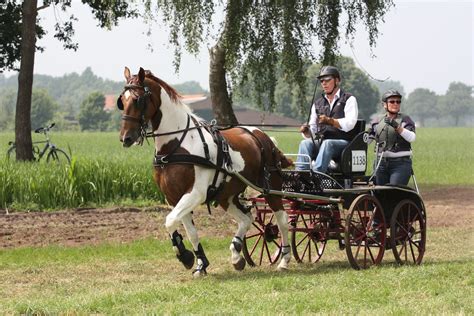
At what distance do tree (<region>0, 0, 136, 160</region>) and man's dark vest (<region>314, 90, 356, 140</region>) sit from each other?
12523 millimetres

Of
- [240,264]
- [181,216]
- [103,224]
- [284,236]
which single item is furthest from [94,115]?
[181,216]

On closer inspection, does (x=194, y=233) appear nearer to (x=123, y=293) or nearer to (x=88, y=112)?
(x=123, y=293)

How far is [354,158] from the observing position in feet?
35.9

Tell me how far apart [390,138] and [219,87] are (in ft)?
35.0

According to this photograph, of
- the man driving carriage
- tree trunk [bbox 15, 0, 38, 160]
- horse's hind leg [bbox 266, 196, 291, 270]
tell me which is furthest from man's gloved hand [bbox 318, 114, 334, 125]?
tree trunk [bbox 15, 0, 38, 160]

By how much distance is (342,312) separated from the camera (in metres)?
7.61

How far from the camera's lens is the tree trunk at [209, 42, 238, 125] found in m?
21.1

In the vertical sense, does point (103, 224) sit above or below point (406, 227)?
below

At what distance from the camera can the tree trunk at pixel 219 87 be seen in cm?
2106

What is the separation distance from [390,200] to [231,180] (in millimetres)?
Result: 2250

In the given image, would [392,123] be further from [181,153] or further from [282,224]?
[181,153]

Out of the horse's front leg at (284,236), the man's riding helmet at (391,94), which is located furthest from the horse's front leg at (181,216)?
the man's riding helmet at (391,94)

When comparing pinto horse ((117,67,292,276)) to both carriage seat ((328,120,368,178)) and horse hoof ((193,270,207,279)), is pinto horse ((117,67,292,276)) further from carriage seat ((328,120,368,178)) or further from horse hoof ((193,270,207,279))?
carriage seat ((328,120,368,178))

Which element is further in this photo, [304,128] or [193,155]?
[304,128]
